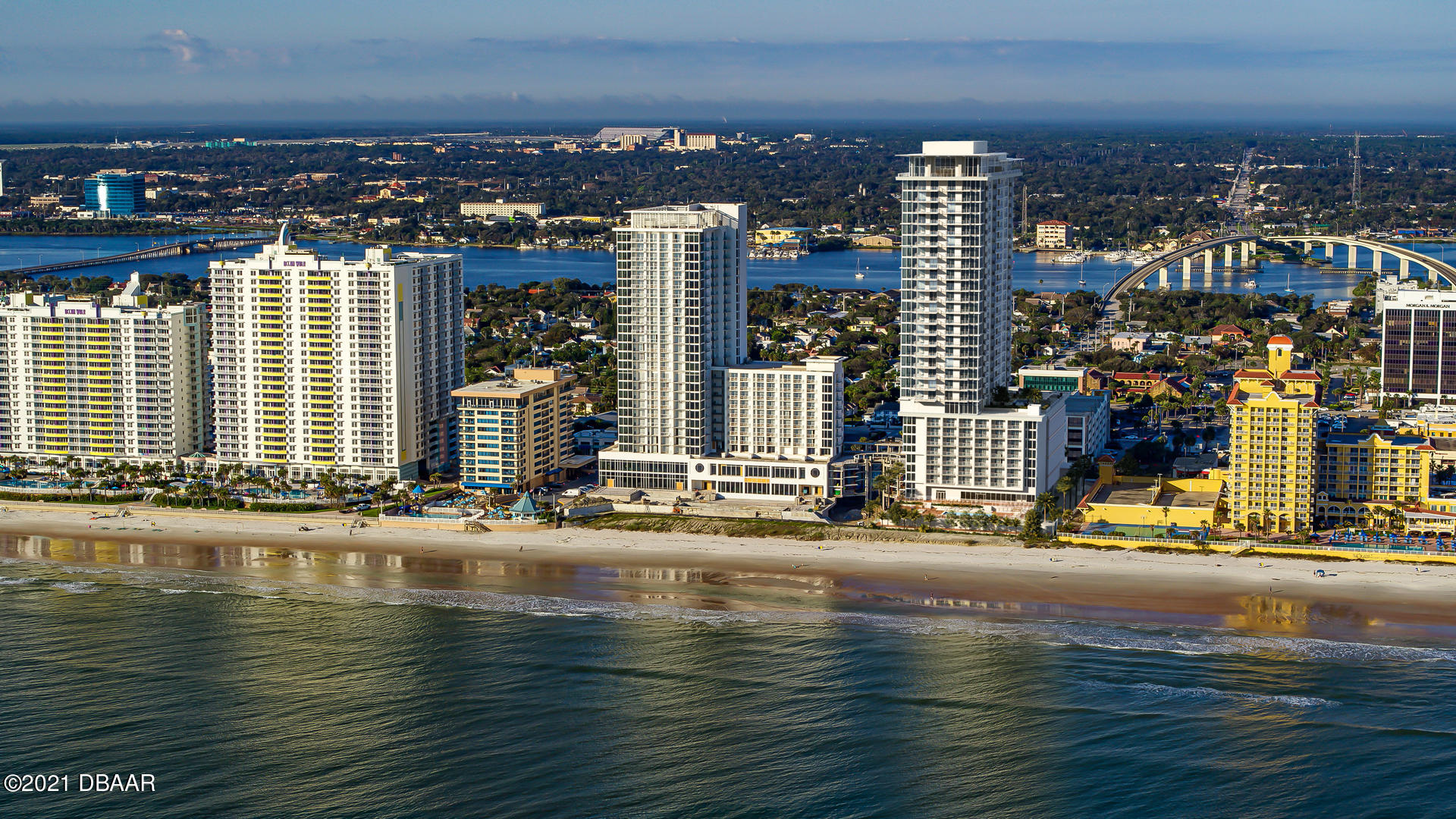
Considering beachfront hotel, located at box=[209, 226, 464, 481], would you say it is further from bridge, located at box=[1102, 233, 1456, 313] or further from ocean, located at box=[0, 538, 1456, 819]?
bridge, located at box=[1102, 233, 1456, 313]

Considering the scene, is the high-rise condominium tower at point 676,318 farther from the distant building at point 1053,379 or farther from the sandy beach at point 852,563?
the distant building at point 1053,379

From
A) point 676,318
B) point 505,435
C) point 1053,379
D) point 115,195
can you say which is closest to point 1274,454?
point 1053,379

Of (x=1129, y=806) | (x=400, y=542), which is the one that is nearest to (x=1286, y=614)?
(x=1129, y=806)

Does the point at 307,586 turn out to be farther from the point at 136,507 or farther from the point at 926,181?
the point at 926,181

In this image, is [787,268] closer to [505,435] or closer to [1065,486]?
[505,435]

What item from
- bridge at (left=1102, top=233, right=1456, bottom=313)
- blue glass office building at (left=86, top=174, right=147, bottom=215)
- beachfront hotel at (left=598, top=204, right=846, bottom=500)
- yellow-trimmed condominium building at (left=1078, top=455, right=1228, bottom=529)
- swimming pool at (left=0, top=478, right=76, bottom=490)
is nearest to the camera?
yellow-trimmed condominium building at (left=1078, top=455, right=1228, bottom=529)

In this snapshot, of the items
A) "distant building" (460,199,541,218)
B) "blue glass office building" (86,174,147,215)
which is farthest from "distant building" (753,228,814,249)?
"blue glass office building" (86,174,147,215)
